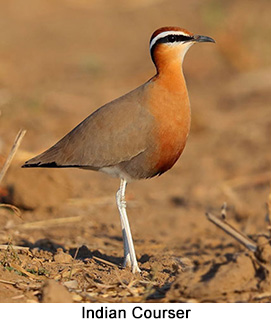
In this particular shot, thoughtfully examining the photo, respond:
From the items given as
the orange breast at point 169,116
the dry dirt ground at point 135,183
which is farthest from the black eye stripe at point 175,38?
the dry dirt ground at point 135,183

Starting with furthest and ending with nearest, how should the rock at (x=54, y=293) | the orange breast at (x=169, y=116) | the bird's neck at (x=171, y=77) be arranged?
1. the bird's neck at (x=171, y=77)
2. the orange breast at (x=169, y=116)
3. the rock at (x=54, y=293)

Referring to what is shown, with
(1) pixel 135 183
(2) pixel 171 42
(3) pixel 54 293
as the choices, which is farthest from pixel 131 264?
(1) pixel 135 183

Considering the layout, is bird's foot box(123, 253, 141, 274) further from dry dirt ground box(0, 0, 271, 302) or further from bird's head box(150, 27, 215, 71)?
bird's head box(150, 27, 215, 71)

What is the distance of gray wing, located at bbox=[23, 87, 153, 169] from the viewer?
5.48 m

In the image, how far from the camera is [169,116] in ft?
17.8

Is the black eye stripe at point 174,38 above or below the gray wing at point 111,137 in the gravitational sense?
above

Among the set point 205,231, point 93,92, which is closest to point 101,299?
point 205,231

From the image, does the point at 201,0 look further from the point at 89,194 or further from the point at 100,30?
the point at 89,194

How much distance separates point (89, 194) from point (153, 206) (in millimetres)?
889

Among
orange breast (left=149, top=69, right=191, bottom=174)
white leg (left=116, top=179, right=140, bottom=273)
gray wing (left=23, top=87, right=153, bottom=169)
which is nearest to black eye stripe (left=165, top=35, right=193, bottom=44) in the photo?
orange breast (left=149, top=69, right=191, bottom=174)

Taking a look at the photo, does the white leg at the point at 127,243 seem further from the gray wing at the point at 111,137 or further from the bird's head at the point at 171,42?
the bird's head at the point at 171,42

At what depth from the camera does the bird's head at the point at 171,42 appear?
5.54m

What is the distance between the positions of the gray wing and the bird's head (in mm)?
353

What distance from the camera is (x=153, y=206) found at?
29.1 feet
